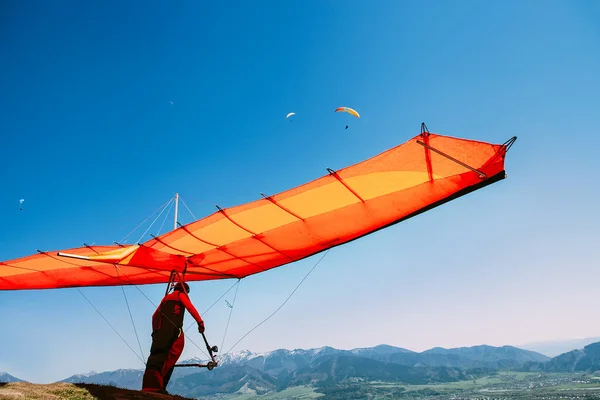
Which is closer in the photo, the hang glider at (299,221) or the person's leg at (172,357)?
the hang glider at (299,221)

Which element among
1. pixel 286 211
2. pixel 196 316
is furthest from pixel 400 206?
Answer: pixel 196 316

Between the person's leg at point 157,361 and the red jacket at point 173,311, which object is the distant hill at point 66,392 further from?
the red jacket at point 173,311

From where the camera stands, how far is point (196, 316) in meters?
9.27

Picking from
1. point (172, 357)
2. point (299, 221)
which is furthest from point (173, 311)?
point (299, 221)

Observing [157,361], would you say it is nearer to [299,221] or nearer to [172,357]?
[172,357]

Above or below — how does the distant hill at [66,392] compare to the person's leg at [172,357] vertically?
below

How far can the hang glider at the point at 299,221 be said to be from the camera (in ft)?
23.8

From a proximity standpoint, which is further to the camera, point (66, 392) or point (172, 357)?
point (172, 357)

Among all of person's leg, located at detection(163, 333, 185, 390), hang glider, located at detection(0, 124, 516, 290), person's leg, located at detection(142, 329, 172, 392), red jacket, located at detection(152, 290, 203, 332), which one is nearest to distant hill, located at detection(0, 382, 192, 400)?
person's leg, located at detection(142, 329, 172, 392)

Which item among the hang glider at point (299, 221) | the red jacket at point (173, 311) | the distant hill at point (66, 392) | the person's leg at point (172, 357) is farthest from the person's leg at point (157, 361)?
the hang glider at point (299, 221)

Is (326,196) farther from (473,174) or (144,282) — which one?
(144,282)

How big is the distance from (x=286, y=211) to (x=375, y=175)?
2.77 metres

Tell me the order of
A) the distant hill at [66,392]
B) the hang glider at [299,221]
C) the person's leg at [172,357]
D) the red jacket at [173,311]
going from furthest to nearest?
the red jacket at [173,311]
the person's leg at [172,357]
the hang glider at [299,221]
the distant hill at [66,392]

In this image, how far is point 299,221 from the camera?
10.2 metres
